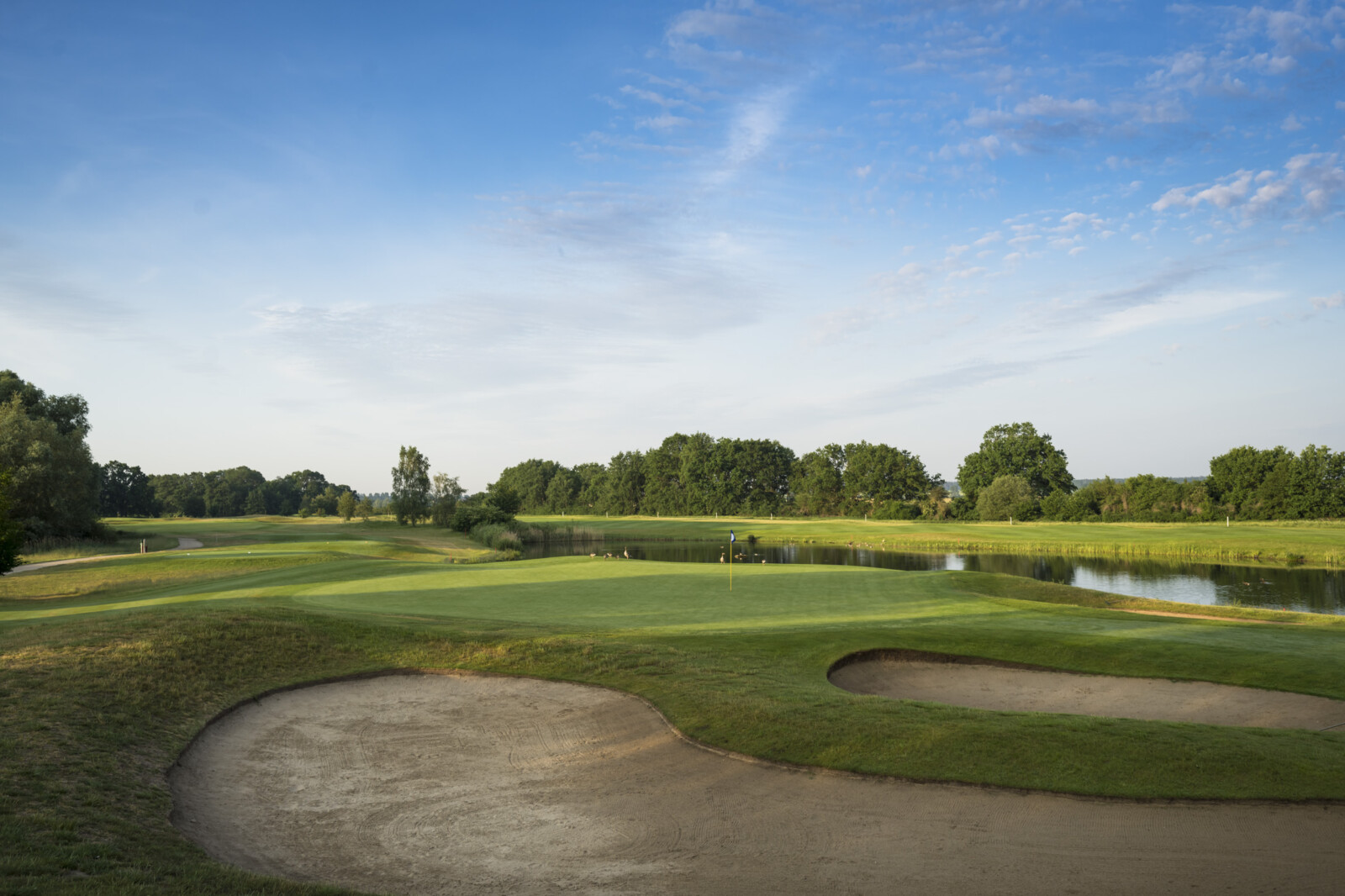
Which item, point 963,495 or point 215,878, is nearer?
point 215,878

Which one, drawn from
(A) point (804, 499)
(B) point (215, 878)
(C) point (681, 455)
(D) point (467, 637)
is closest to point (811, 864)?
(B) point (215, 878)

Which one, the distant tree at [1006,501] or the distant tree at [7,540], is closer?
the distant tree at [7,540]

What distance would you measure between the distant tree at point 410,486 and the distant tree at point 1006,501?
65058mm

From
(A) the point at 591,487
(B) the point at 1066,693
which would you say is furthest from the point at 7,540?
(A) the point at 591,487

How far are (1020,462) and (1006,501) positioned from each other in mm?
17575

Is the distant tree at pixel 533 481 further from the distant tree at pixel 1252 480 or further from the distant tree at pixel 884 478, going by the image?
the distant tree at pixel 1252 480

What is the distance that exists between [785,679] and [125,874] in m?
8.85

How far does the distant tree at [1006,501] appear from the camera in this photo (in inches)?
3398

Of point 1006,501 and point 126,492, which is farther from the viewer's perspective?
point 126,492

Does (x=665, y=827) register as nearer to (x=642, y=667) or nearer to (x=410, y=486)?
(x=642, y=667)

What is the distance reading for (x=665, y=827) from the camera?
7422 mm

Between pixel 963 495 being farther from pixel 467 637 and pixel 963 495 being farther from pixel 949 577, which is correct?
pixel 467 637

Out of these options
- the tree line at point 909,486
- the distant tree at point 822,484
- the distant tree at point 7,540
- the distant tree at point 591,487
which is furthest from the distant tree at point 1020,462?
the distant tree at point 7,540

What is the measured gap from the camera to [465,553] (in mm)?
48312
